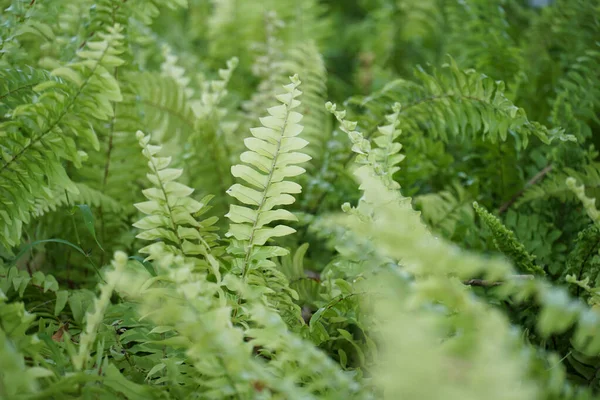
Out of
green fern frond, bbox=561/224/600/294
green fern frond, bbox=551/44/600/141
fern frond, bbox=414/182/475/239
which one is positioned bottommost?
fern frond, bbox=414/182/475/239

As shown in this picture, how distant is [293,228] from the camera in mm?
968

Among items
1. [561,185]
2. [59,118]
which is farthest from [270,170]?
[561,185]

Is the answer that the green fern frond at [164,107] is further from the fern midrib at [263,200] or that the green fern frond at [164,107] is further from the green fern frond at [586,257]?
the green fern frond at [586,257]

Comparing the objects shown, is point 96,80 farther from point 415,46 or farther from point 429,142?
point 415,46

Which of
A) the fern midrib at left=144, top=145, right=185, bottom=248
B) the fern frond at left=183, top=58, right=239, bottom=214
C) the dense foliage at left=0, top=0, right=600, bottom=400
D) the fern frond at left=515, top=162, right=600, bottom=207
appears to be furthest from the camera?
the fern frond at left=183, top=58, right=239, bottom=214

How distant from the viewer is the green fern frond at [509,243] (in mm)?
707

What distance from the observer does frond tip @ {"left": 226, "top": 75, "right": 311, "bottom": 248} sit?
65 centimetres

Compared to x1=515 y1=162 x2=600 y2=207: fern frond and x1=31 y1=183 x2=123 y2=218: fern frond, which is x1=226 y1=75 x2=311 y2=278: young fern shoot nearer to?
x1=31 y1=183 x2=123 y2=218: fern frond

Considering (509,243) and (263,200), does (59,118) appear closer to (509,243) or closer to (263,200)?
(263,200)

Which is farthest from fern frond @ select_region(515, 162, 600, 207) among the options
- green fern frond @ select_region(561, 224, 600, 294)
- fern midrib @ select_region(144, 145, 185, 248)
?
fern midrib @ select_region(144, 145, 185, 248)

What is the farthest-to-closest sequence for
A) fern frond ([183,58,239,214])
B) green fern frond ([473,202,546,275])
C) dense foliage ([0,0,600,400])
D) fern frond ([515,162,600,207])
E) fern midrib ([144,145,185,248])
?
1. fern frond ([183,58,239,214])
2. fern frond ([515,162,600,207])
3. green fern frond ([473,202,546,275])
4. fern midrib ([144,145,185,248])
5. dense foliage ([0,0,600,400])

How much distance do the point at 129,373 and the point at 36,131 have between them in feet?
1.03

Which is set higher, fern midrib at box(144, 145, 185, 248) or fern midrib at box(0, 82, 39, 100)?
fern midrib at box(0, 82, 39, 100)

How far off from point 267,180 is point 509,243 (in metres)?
0.33
